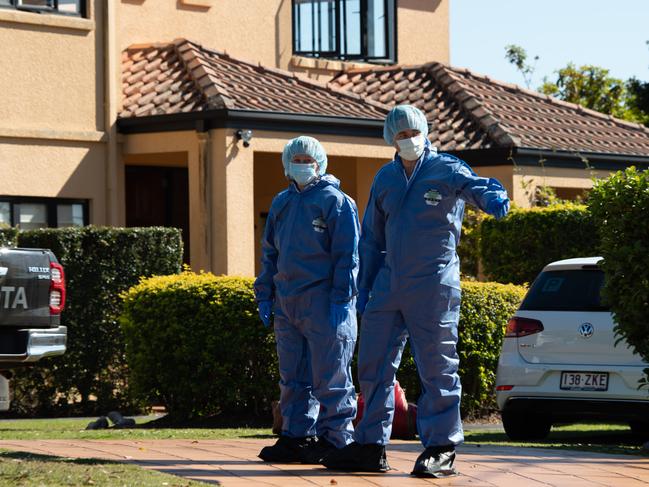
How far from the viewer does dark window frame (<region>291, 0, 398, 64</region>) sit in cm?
2147

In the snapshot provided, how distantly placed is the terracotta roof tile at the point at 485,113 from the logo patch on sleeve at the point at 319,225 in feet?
38.3

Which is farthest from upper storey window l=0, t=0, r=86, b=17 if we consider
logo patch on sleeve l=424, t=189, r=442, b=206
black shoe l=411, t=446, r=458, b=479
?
black shoe l=411, t=446, r=458, b=479

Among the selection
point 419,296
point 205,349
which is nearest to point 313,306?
point 419,296

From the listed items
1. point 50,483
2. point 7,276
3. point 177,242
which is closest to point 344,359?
point 50,483

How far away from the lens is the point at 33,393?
14.7 metres

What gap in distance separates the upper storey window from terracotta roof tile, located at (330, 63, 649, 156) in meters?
4.65

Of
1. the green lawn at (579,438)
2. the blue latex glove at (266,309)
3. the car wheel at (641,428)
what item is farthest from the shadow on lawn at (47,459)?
the car wheel at (641,428)

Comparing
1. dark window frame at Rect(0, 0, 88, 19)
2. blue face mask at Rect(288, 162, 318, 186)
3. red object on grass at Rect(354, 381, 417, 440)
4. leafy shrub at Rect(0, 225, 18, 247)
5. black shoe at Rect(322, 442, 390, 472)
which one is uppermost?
dark window frame at Rect(0, 0, 88, 19)

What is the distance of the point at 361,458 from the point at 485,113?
535 inches

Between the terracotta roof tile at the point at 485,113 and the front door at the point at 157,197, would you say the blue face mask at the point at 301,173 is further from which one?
the terracotta roof tile at the point at 485,113

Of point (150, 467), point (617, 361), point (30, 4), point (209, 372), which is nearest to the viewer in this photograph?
point (150, 467)

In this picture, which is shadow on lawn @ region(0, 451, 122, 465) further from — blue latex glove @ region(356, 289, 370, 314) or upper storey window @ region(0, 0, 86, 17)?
upper storey window @ region(0, 0, 86, 17)

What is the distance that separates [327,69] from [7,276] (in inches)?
488

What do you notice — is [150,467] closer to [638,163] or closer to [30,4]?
[30,4]
